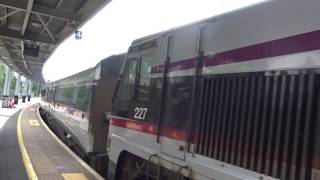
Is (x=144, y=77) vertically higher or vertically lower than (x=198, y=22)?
lower

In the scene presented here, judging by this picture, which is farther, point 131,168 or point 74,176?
point 74,176

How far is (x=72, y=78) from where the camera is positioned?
802 inches

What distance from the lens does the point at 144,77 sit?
7.40m

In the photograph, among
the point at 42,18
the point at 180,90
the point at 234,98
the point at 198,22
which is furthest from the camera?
the point at 42,18

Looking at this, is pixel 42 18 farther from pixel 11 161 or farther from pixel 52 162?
pixel 52 162

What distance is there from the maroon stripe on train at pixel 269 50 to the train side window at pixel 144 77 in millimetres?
1438

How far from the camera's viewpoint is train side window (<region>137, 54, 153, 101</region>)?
720 centimetres

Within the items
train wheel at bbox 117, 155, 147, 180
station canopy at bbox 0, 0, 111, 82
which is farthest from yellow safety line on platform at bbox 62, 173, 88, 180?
station canopy at bbox 0, 0, 111, 82

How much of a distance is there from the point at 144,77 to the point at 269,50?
3160 millimetres

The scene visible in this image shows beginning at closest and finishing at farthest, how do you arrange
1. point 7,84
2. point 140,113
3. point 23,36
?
point 140,113 → point 23,36 → point 7,84

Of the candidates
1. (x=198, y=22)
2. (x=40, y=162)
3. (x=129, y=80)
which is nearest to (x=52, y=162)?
(x=40, y=162)

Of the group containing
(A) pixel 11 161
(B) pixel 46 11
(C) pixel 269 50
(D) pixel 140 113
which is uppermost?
(B) pixel 46 11

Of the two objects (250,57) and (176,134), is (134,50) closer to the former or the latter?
(176,134)

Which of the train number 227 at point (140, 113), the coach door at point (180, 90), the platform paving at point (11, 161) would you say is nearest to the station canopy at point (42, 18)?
the platform paving at point (11, 161)
